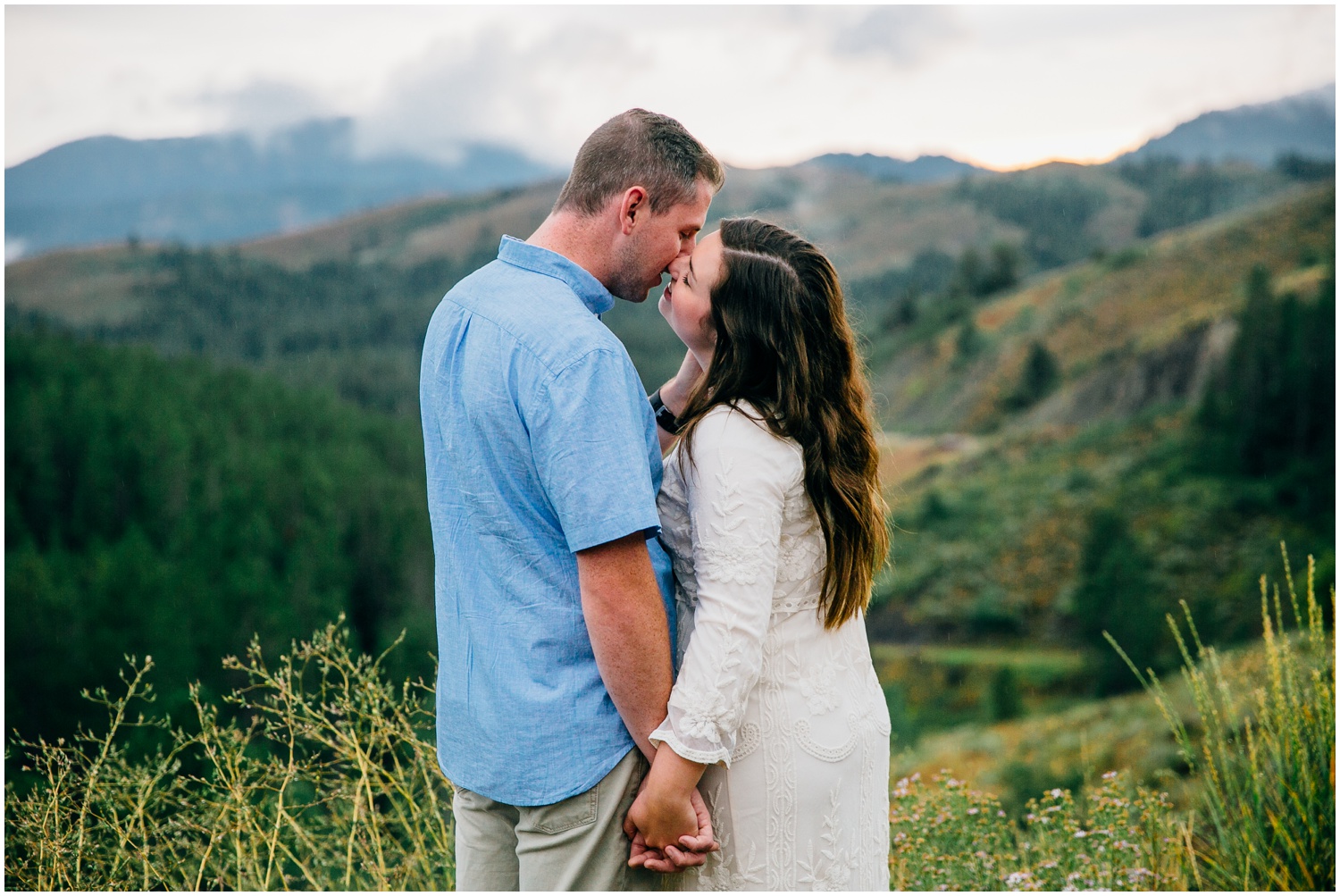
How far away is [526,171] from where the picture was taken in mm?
22359

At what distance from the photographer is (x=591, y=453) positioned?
1342 millimetres

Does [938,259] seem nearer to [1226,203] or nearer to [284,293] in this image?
[1226,203]

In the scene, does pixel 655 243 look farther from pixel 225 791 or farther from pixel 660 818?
pixel 225 791

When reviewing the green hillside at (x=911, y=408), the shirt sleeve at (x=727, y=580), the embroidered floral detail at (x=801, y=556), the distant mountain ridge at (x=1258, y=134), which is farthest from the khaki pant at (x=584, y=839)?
the distant mountain ridge at (x=1258, y=134)

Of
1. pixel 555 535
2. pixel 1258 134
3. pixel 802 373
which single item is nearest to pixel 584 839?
pixel 555 535

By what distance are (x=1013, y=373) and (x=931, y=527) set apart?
5.08m

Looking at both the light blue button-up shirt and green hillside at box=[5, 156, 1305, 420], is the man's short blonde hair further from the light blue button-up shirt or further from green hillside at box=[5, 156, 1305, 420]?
green hillside at box=[5, 156, 1305, 420]

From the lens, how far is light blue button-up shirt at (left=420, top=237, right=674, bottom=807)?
135cm

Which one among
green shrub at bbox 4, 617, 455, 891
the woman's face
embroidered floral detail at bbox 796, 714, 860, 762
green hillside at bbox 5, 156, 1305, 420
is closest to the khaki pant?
embroidered floral detail at bbox 796, 714, 860, 762

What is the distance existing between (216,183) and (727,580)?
Answer: 2461 cm

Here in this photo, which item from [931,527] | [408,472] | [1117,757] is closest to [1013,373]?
[931,527]

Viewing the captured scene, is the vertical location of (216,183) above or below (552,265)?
above

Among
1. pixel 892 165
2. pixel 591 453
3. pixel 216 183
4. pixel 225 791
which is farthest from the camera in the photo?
pixel 892 165

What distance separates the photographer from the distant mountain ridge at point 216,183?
17.5 meters
